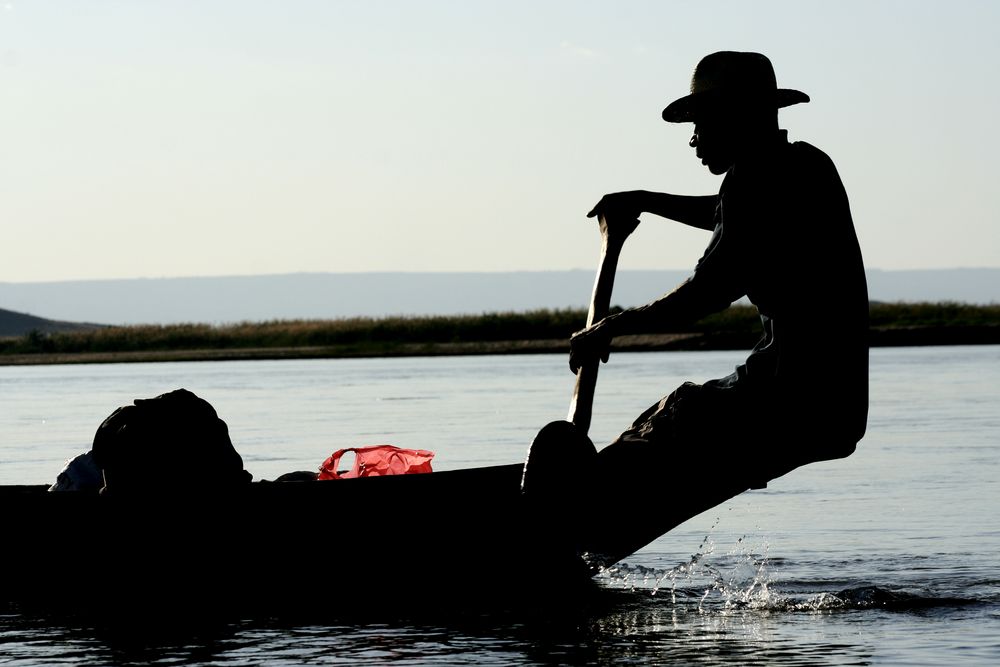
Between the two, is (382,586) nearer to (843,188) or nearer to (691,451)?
(691,451)

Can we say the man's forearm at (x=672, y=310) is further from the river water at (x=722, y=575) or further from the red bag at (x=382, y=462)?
the red bag at (x=382, y=462)

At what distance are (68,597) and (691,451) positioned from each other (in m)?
4.18

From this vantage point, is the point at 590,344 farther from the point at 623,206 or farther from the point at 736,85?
the point at 736,85

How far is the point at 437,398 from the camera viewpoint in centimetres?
3033

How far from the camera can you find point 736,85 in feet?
25.3

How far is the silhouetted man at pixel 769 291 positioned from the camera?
294 inches

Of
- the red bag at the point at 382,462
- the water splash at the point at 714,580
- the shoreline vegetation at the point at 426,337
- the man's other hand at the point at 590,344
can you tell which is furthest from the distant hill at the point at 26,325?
the man's other hand at the point at 590,344

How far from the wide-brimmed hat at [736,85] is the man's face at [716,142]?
55mm

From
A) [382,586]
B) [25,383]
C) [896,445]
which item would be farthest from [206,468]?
[25,383]

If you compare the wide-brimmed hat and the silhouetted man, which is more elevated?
the wide-brimmed hat

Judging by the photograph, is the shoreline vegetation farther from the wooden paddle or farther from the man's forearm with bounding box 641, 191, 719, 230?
the man's forearm with bounding box 641, 191, 719, 230

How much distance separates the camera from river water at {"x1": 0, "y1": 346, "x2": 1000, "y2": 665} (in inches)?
336

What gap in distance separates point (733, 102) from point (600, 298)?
154 centimetres

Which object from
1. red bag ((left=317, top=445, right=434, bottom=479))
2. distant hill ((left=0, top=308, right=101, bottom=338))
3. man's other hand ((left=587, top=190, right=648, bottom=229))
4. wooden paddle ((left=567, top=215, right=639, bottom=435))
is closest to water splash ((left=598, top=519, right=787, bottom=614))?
wooden paddle ((left=567, top=215, right=639, bottom=435))
